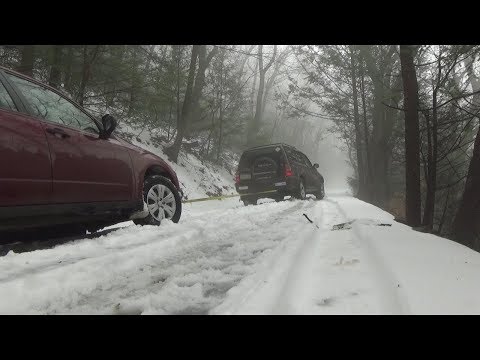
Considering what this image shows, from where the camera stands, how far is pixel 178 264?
3.03 meters

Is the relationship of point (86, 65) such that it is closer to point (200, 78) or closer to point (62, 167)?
point (62, 167)

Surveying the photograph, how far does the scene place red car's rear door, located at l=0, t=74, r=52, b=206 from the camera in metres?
2.97

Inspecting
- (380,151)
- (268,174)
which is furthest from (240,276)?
(380,151)

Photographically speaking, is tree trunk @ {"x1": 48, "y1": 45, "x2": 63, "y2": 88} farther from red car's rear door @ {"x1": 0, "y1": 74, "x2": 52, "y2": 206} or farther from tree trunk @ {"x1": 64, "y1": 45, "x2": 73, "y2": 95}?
red car's rear door @ {"x1": 0, "y1": 74, "x2": 52, "y2": 206}

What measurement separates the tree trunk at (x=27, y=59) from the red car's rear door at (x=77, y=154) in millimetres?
4783

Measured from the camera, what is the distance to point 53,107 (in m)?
3.80

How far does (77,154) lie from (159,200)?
153 cm

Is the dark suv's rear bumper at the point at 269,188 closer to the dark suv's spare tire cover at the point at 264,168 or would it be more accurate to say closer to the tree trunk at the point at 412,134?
the dark suv's spare tire cover at the point at 264,168

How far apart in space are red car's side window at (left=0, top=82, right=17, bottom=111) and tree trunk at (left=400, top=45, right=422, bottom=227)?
7.02 m

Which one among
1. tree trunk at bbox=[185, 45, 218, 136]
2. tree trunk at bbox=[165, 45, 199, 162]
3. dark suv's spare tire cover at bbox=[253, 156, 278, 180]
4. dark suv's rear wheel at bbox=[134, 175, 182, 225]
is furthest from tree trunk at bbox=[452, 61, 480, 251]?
tree trunk at bbox=[185, 45, 218, 136]

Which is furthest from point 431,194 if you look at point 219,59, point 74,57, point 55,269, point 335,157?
point 335,157
